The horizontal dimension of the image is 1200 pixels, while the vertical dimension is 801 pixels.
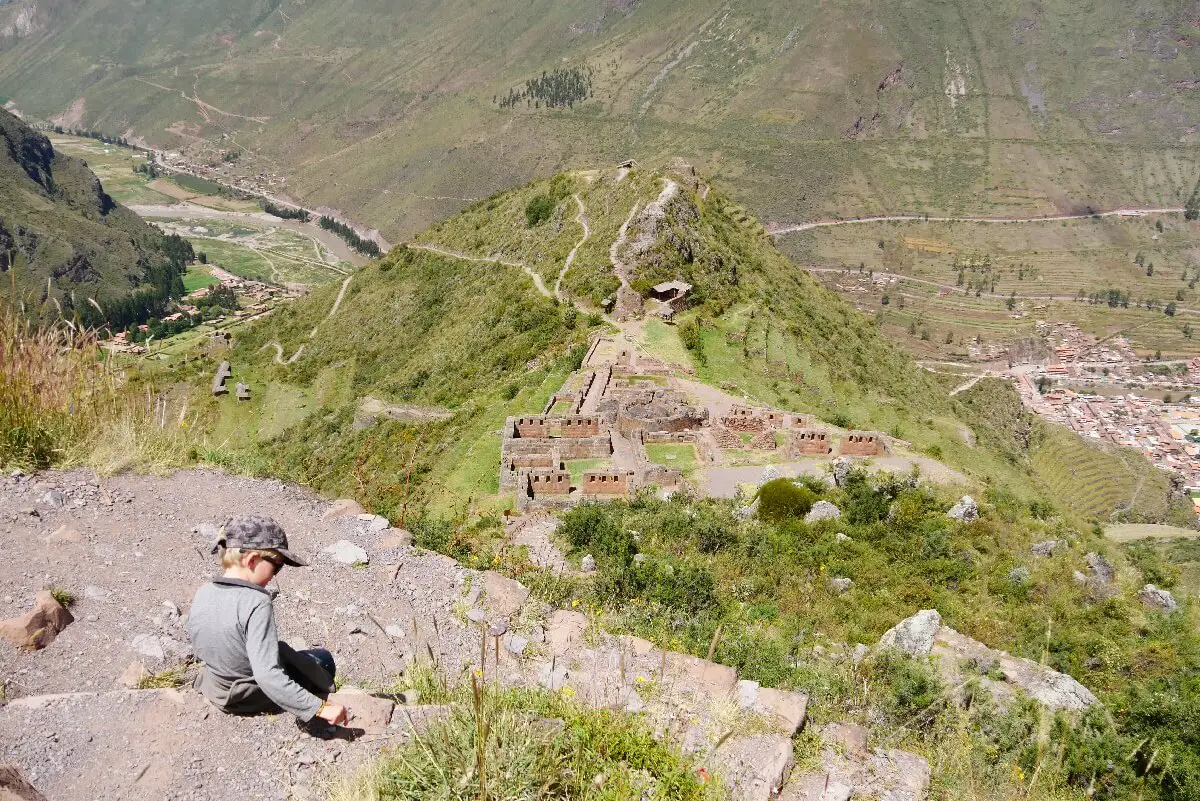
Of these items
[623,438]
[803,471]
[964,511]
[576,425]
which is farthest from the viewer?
[623,438]

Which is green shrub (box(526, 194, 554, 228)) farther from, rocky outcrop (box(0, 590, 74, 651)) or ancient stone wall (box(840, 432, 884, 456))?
rocky outcrop (box(0, 590, 74, 651))

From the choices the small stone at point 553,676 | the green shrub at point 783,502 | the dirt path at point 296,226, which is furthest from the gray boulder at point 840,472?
the dirt path at point 296,226

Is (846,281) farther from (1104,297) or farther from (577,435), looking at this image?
(577,435)

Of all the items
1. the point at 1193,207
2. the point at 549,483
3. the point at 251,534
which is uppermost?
the point at 251,534

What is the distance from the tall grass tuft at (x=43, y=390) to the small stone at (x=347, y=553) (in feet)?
11.2

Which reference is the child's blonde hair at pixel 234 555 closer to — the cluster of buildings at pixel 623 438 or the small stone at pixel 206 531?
the small stone at pixel 206 531

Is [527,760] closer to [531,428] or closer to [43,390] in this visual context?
[43,390]

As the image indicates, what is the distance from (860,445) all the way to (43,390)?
25.2m

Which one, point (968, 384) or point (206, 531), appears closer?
point (206, 531)

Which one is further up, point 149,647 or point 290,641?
point 149,647

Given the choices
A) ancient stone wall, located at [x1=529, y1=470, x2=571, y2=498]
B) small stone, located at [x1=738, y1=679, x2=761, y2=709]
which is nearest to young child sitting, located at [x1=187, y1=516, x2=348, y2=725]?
small stone, located at [x1=738, y1=679, x2=761, y2=709]

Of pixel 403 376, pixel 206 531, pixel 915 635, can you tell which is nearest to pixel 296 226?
pixel 403 376

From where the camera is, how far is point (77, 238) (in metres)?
149

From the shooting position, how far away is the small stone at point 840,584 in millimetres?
15625
